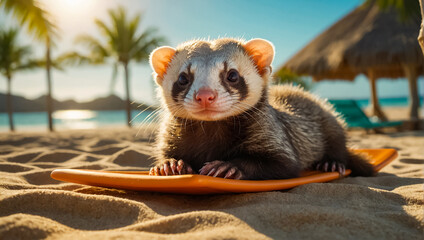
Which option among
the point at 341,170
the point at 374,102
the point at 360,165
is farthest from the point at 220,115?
the point at 374,102

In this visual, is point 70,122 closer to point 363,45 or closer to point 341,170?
point 363,45

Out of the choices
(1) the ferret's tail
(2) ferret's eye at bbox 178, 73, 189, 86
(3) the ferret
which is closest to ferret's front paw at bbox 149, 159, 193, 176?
(3) the ferret

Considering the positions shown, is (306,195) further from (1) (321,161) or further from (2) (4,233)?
(2) (4,233)

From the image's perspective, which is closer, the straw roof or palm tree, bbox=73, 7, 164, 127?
the straw roof

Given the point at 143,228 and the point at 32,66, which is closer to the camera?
the point at 143,228

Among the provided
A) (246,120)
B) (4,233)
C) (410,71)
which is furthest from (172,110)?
(410,71)

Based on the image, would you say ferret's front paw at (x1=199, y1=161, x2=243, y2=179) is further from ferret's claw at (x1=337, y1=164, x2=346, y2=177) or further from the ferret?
ferret's claw at (x1=337, y1=164, x2=346, y2=177)

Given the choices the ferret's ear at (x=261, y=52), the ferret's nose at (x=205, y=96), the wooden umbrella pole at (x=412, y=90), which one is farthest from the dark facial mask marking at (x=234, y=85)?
the wooden umbrella pole at (x=412, y=90)

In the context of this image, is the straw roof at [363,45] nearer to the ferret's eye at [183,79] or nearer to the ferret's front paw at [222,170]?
the ferret's eye at [183,79]
